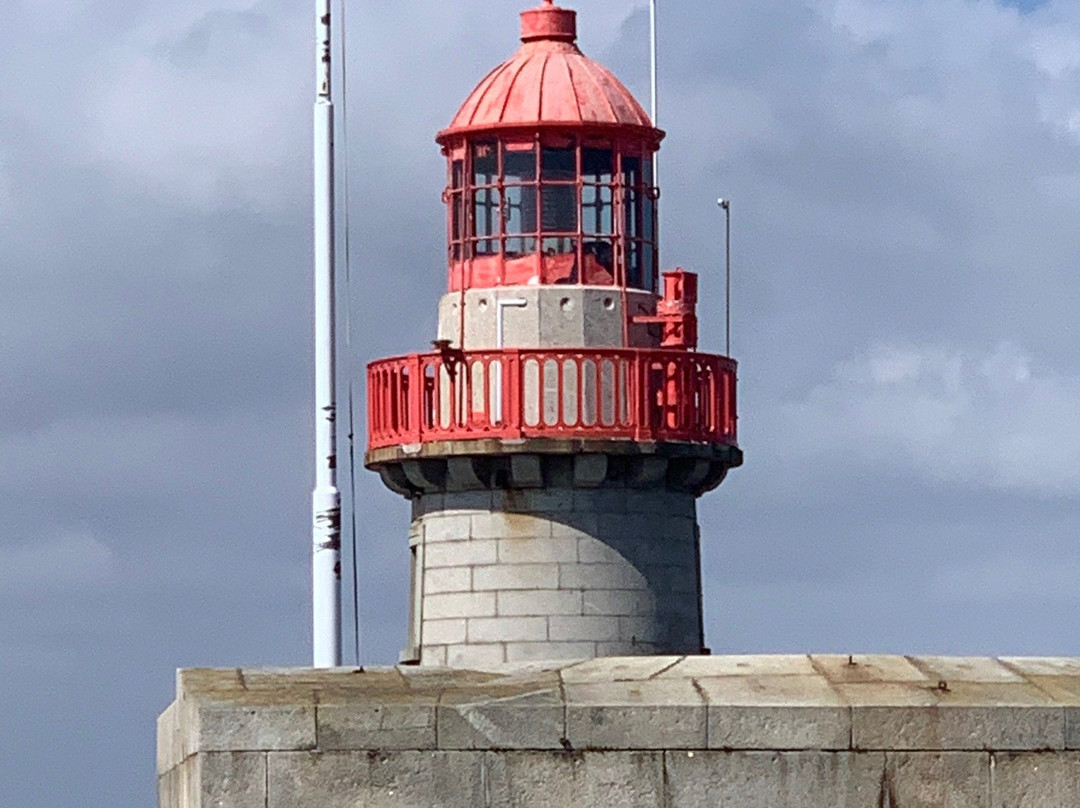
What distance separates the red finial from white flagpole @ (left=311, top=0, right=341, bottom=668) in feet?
5.94

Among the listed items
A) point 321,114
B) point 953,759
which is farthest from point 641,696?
point 321,114

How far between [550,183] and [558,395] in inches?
74.8

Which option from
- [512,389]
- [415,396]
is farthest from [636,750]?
[415,396]

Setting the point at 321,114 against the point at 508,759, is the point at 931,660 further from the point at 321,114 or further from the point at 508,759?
the point at 321,114

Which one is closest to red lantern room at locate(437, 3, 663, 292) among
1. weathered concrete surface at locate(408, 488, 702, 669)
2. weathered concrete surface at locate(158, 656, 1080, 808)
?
weathered concrete surface at locate(408, 488, 702, 669)

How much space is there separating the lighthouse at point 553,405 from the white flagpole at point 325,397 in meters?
0.49

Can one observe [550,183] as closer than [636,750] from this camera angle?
No

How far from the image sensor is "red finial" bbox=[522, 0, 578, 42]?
29078 millimetres

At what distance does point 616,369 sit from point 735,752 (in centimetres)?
782

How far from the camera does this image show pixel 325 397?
1104 inches

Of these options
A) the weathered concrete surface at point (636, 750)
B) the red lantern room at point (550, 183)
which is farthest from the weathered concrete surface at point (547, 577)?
the weathered concrete surface at point (636, 750)

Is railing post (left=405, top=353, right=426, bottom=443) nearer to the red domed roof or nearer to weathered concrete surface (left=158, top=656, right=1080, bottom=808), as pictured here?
the red domed roof

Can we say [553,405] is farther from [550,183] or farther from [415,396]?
[550,183]

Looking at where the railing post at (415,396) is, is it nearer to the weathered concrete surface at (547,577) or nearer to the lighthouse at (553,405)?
the lighthouse at (553,405)
